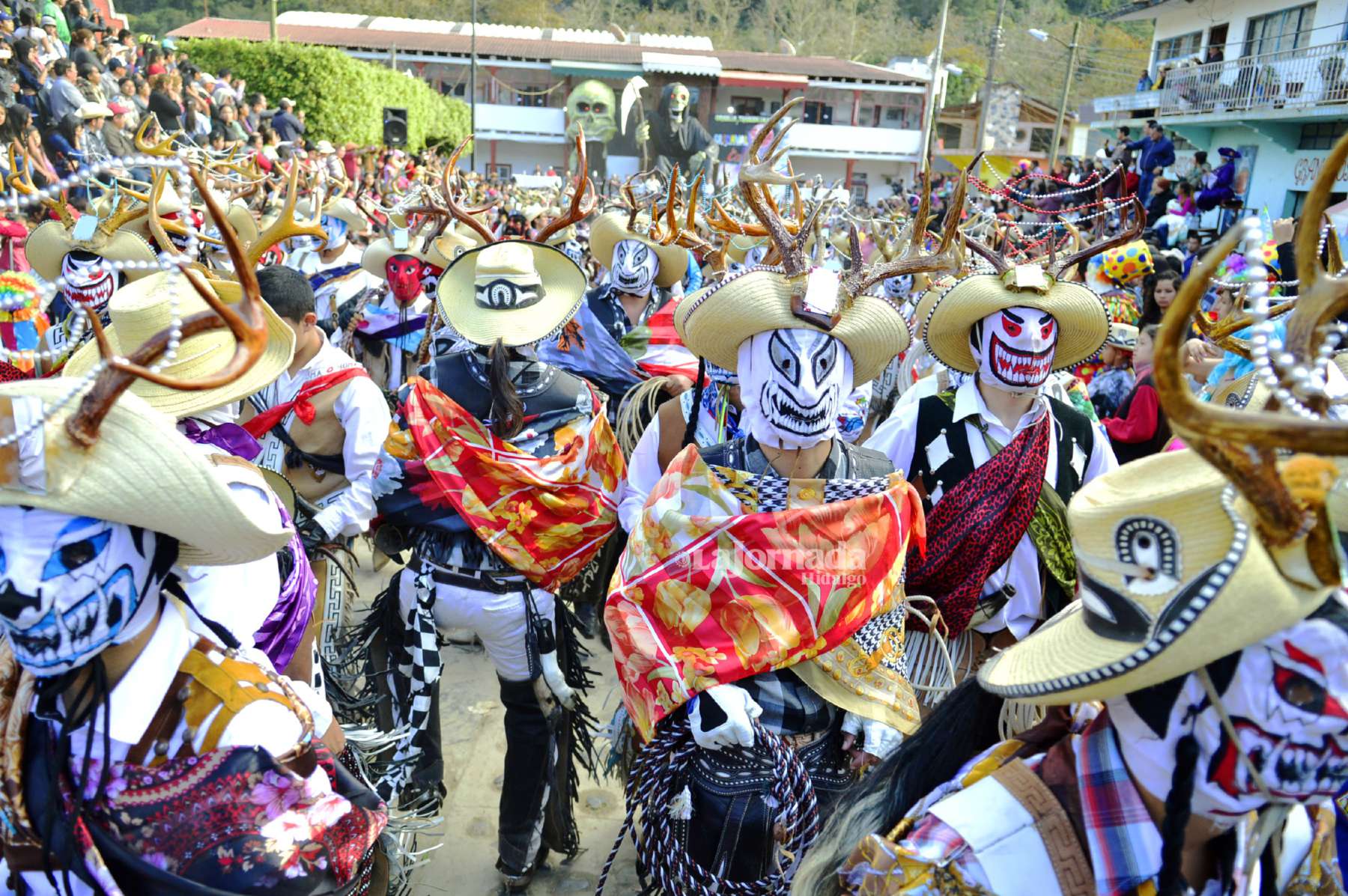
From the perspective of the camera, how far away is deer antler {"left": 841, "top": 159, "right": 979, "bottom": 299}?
2.88 metres

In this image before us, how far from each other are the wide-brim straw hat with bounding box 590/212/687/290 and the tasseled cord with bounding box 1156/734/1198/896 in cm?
565

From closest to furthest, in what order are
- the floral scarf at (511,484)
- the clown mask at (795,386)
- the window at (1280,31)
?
1. the clown mask at (795,386)
2. the floral scarf at (511,484)
3. the window at (1280,31)

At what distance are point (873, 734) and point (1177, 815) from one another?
113cm

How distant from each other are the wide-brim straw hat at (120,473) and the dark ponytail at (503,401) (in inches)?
77.6

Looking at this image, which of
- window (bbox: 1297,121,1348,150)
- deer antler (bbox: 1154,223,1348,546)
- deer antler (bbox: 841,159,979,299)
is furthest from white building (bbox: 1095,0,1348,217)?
deer antler (bbox: 1154,223,1348,546)

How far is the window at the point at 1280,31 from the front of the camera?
22.9m

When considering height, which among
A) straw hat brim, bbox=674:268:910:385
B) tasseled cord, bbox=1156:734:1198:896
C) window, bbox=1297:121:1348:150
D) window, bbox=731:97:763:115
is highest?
window, bbox=731:97:763:115

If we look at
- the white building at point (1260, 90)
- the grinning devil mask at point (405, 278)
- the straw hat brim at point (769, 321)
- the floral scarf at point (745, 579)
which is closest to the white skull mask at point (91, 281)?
the grinning devil mask at point (405, 278)

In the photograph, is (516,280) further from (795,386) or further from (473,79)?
(473,79)

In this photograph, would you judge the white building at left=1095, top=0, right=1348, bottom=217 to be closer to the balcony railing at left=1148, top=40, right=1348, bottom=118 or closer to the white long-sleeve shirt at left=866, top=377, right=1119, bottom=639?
the balcony railing at left=1148, top=40, right=1348, bottom=118

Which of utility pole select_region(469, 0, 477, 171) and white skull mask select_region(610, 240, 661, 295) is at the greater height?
utility pole select_region(469, 0, 477, 171)

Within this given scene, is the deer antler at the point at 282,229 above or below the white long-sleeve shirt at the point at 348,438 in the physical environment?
above

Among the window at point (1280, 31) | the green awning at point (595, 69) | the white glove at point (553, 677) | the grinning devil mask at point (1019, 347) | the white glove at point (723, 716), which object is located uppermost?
the window at point (1280, 31)

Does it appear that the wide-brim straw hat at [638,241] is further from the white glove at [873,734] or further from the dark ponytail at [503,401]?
the white glove at [873,734]
